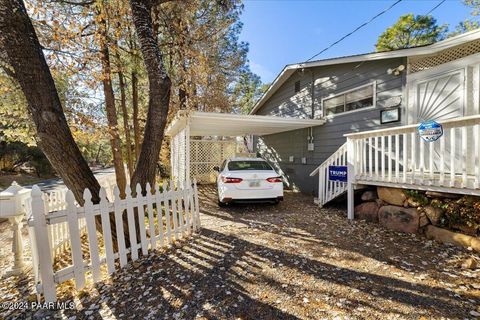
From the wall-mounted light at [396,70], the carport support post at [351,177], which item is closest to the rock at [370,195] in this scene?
the carport support post at [351,177]

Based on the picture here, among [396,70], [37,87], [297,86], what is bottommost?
[37,87]

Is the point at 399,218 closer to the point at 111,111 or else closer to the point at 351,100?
the point at 351,100

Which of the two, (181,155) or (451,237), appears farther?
(181,155)

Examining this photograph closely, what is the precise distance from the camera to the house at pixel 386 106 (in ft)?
14.6

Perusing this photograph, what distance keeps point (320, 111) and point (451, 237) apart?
5545 millimetres

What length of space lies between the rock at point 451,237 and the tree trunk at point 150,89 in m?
5.06

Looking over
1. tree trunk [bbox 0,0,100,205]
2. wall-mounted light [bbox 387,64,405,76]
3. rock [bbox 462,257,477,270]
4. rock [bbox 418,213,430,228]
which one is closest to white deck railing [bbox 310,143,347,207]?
rock [bbox 418,213,430,228]

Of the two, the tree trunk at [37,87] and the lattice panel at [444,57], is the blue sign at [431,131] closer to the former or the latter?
the lattice panel at [444,57]

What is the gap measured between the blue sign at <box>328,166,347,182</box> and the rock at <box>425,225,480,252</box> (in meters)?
1.87

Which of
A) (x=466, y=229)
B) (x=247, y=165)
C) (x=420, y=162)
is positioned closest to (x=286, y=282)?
(x=466, y=229)

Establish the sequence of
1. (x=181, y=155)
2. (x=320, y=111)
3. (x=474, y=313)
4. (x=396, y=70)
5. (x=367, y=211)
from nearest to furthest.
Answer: (x=474, y=313) → (x=367, y=211) → (x=396, y=70) → (x=181, y=155) → (x=320, y=111)

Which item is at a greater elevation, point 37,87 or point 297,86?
point 297,86

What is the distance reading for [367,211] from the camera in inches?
197

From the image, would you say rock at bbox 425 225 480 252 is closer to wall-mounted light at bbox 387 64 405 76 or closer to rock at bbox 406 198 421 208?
rock at bbox 406 198 421 208
